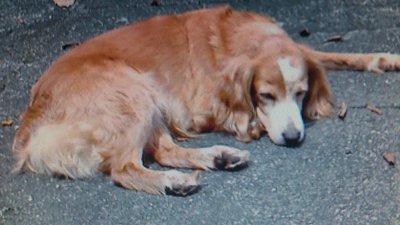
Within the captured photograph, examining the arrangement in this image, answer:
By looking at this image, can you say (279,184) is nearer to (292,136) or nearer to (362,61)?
(292,136)

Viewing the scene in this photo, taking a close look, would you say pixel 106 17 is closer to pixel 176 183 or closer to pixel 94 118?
pixel 94 118

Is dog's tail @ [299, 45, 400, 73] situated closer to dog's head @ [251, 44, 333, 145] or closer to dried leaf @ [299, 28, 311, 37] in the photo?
dog's head @ [251, 44, 333, 145]

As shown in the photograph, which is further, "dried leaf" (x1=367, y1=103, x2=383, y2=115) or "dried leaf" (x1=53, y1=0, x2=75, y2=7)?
"dried leaf" (x1=53, y1=0, x2=75, y2=7)

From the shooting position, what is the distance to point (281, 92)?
425 cm

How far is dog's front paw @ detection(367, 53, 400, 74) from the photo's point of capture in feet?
16.5

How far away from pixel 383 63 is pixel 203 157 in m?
1.56

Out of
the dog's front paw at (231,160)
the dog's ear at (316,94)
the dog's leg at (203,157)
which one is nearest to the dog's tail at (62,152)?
the dog's leg at (203,157)

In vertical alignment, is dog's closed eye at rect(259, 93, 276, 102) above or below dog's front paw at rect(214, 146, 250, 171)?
above

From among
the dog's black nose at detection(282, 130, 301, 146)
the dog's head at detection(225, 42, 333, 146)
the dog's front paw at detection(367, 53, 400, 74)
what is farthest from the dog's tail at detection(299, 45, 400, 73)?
the dog's black nose at detection(282, 130, 301, 146)

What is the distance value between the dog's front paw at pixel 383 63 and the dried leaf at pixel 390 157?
1027 millimetres

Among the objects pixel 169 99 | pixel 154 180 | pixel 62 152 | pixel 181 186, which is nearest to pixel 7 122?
pixel 62 152

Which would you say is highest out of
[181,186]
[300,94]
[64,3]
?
[300,94]

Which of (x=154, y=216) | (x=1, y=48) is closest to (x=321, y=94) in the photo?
(x=154, y=216)

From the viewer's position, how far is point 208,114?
4.54 meters
